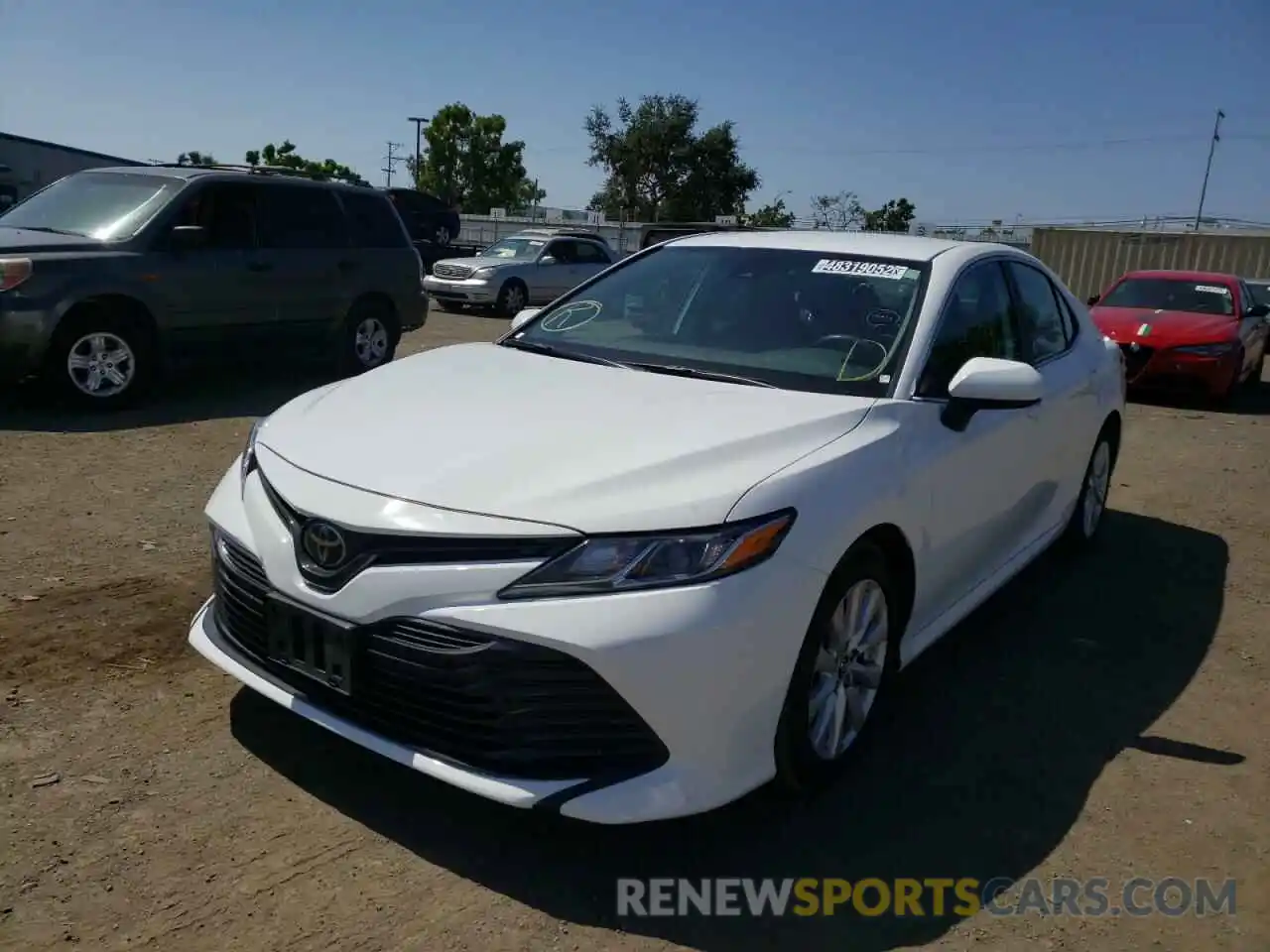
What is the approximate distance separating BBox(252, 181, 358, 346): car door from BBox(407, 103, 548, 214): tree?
200ft

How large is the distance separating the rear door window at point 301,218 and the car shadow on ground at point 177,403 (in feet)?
3.89

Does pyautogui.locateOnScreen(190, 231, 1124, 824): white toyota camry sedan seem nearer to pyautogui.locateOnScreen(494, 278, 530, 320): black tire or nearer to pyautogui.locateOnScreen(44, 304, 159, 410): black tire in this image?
pyautogui.locateOnScreen(44, 304, 159, 410): black tire

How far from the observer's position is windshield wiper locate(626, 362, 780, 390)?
3490 mm

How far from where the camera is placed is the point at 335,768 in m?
3.05

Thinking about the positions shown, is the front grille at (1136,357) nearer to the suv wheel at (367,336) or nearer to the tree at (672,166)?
the suv wheel at (367,336)

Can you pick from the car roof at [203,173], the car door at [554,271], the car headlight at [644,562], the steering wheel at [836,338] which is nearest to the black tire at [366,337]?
the car roof at [203,173]

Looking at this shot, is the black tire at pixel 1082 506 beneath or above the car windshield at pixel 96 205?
beneath

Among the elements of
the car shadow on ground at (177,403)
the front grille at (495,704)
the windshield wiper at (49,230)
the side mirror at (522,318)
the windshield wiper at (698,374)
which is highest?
the windshield wiper at (49,230)

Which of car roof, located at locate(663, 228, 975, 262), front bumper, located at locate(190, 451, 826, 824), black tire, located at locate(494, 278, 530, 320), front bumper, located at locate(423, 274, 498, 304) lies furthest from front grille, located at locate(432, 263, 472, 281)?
front bumper, located at locate(190, 451, 826, 824)

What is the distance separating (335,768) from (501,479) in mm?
1044

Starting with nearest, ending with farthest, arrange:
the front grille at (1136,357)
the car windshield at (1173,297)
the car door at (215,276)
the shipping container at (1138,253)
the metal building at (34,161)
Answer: the car door at (215,276), the front grille at (1136,357), the car windshield at (1173,297), the shipping container at (1138,253), the metal building at (34,161)

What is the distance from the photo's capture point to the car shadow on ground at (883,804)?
2.62 meters

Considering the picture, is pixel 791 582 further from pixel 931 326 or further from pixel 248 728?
pixel 248 728

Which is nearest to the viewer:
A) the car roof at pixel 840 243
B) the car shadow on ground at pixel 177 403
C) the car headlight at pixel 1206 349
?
the car roof at pixel 840 243
